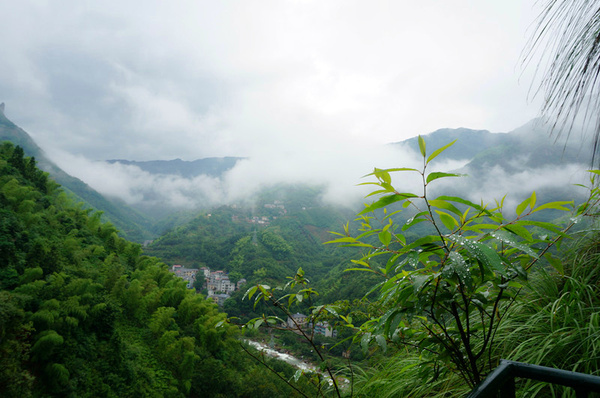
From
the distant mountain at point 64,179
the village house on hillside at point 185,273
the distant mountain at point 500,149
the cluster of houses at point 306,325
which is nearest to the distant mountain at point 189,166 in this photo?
the distant mountain at point 64,179

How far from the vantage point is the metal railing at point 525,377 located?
0.38 m

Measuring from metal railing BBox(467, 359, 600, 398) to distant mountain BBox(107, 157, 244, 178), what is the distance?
445 ft

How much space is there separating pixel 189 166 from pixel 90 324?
142 metres

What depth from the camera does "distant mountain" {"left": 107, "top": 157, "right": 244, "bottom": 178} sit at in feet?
443

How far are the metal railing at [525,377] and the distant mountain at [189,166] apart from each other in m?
136

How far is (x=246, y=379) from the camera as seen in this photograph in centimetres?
1204

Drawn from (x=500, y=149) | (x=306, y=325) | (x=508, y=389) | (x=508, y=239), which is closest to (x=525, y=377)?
(x=508, y=389)

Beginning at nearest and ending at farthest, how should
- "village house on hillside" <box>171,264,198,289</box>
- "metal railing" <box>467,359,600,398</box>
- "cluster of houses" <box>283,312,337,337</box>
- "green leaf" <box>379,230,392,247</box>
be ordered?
"metal railing" <box>467,359,600,398</box> → "green leaf" <box>379,230,392,247</box> → "cluster of houses" <box>283,312,337,337</box> → "village house on hillside" <box>171,264,198,289</box>

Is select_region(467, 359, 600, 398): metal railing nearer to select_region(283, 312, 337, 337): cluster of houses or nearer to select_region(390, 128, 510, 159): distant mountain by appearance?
select_region(283, 312, 337, 337): cluster of houses

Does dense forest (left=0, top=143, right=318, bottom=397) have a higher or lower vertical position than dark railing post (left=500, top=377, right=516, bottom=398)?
lower

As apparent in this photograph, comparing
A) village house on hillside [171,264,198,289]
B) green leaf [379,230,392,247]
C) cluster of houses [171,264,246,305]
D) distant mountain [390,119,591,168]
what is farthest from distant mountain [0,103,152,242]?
green leaf [379,230,392,247]

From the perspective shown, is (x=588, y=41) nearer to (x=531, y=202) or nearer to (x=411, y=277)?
(x=531, y=202)

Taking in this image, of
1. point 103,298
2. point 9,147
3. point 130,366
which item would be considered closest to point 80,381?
point 130,366

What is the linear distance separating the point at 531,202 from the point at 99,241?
18902mm
